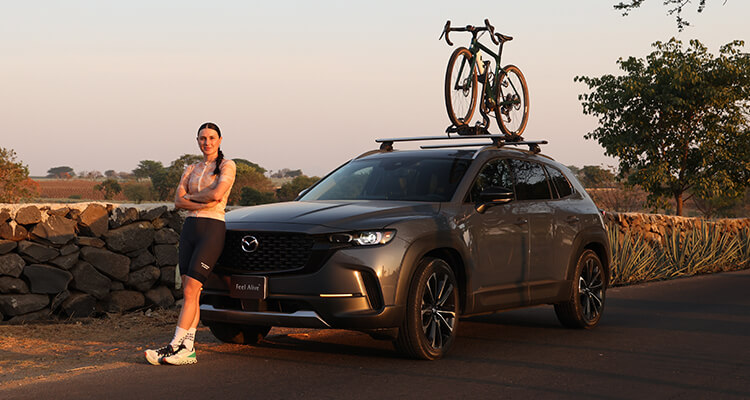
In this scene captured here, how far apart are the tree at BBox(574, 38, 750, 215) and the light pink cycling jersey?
830 inches

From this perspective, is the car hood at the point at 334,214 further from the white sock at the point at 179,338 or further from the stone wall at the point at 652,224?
the stone wall at the point at 652,224

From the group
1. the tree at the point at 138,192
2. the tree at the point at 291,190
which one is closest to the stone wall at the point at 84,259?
the tree at the point at 138,192

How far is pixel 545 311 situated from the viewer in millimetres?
11961

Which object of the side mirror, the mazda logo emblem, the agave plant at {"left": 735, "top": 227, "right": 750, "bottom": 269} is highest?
the side mirror

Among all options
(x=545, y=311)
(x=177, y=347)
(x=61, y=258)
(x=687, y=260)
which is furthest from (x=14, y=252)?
(x=687, y=260)

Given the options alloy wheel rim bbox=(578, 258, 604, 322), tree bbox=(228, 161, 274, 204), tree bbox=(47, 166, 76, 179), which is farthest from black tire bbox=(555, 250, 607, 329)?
tree bbox=(47, 166, 76, 179)

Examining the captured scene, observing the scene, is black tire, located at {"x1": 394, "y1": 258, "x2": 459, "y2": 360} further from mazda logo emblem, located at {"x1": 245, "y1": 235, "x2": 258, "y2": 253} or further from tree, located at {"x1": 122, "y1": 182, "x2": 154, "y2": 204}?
tree, located at {"x1": 122, "y1": 182, "x2": 154, "y2": 204}

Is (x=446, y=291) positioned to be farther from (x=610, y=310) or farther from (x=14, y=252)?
(x=14, y=252)

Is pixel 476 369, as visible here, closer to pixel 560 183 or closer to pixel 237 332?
pixel 237 332

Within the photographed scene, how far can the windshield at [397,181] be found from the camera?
8680 mm

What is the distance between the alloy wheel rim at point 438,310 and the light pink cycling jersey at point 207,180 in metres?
1.82

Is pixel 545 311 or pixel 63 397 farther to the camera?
pixel 545 311

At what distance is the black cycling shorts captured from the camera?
7.50 metres

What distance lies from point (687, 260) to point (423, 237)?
1456cm
